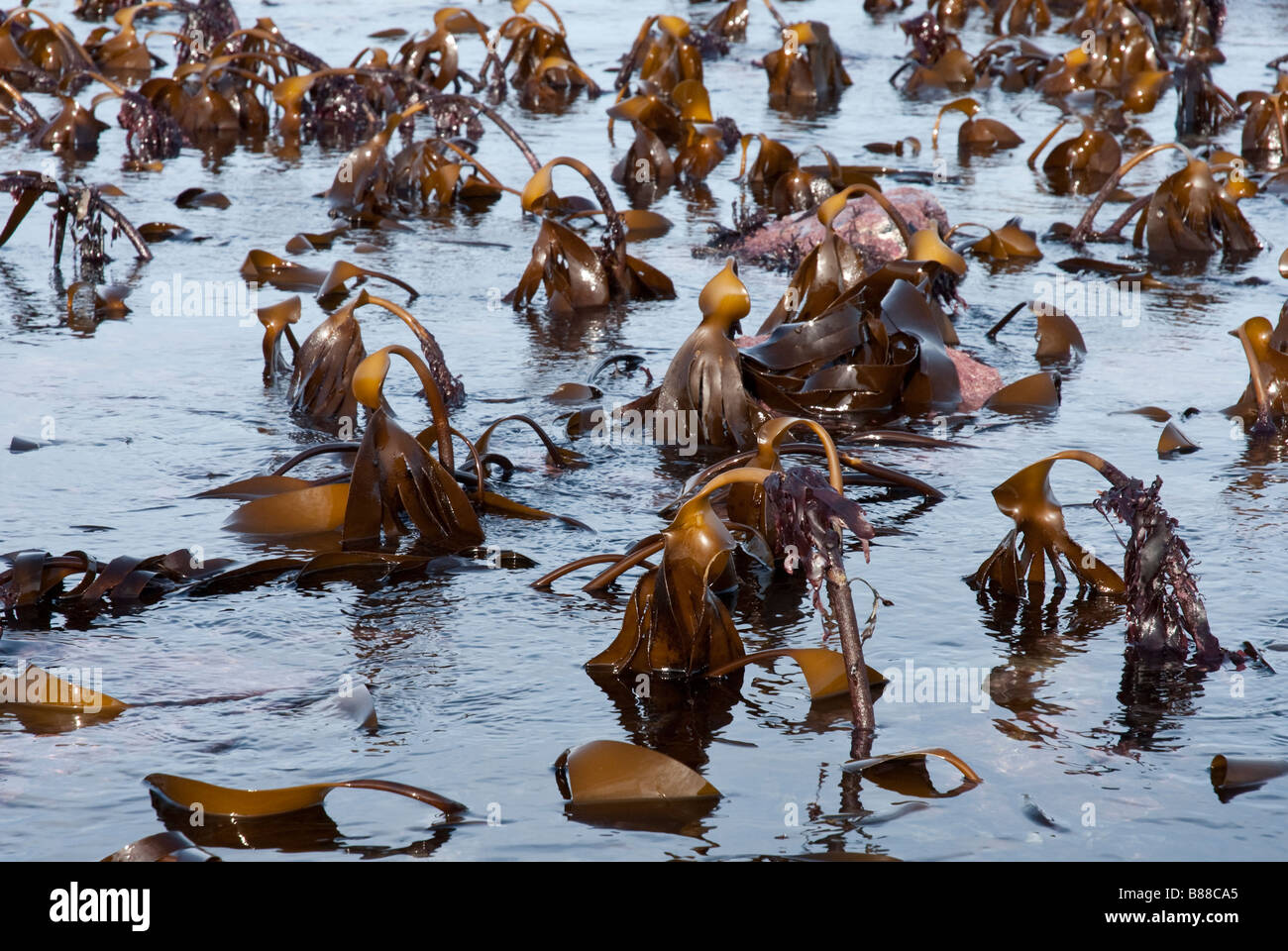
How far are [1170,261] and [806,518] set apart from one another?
4800 millimetres

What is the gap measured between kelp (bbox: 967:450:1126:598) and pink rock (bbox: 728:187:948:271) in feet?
9.09

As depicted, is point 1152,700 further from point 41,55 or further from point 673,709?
point 41,55

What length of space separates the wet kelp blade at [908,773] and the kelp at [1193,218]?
4.46m

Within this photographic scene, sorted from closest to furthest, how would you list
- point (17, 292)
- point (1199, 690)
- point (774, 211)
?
point (1199, 690)
point (17, 292)
point (774, 211)

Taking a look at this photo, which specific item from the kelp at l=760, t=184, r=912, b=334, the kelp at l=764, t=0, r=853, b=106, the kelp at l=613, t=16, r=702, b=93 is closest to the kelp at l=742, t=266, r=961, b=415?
the kelp at l=760, t=184, r=912, b=334

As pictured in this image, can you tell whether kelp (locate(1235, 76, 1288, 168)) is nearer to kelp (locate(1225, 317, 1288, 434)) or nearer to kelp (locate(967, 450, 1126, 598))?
kelp (locate(1225, 317, 1288, 434))

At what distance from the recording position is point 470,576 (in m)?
3.75

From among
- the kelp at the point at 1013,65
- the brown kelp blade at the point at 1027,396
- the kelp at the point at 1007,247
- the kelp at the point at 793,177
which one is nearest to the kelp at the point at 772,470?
the brown kelp blade at the point at 1027,396

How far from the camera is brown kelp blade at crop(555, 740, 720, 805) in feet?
9.05

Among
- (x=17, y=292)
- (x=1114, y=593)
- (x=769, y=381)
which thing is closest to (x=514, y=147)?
(x=17, y=292)

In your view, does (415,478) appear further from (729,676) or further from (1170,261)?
(1170,261)

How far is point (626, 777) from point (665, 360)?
2859mm

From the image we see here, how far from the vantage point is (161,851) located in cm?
248
